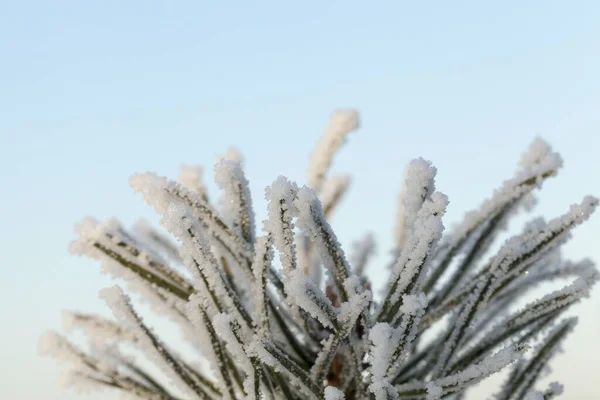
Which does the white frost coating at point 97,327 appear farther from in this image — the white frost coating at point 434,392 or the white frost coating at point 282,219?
the white frost coating at point 434,392

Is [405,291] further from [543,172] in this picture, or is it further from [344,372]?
[543,172]

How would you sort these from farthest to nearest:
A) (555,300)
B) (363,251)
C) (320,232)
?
(363,251), (555,300), (320,232)

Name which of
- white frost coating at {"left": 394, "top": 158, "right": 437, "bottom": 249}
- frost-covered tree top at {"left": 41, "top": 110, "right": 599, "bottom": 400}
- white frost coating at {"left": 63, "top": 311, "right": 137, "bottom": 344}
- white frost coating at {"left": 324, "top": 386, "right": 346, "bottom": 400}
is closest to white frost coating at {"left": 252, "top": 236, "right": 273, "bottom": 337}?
frost-covered tree top at {"left": 41, "top": 110, "right": 599, "bottom": 400}

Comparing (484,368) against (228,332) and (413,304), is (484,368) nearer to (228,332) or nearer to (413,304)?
(413,304)

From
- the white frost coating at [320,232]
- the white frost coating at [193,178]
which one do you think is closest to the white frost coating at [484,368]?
the white frost coating at [320,232]

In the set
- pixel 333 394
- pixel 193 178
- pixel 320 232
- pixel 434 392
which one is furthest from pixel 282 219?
pixel 193 178

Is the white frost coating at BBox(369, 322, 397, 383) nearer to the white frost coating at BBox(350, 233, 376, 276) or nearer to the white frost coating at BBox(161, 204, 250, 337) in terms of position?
the white frost coating at BBox(161, 204, 250, 337)
